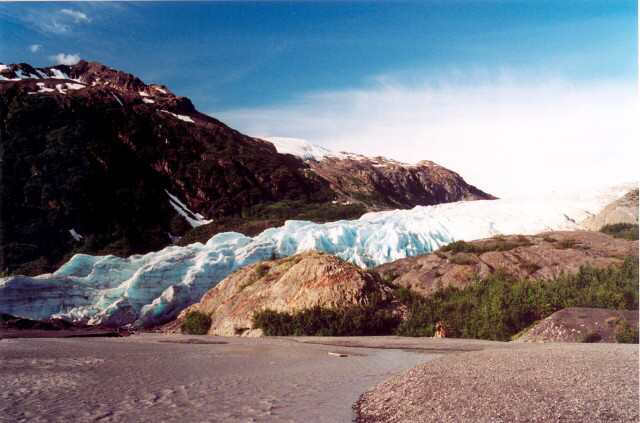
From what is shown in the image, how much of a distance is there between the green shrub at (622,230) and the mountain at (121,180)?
34.0 meters

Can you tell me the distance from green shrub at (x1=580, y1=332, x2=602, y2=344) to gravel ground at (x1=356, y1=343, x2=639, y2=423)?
5307 mm

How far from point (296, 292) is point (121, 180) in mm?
45362

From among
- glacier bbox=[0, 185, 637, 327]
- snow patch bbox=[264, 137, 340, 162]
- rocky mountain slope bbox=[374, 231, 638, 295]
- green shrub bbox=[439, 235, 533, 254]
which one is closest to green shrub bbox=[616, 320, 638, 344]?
rocky mountain slope bbox=[374, 231, 638, 295]

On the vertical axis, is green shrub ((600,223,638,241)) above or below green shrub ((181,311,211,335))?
above

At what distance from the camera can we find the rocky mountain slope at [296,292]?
926 inches

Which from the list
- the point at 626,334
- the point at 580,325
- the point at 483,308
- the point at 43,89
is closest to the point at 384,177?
the point at 43,89

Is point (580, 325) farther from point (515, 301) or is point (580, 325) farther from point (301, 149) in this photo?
point (301, 149)

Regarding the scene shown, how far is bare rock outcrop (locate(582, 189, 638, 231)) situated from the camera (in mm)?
29500

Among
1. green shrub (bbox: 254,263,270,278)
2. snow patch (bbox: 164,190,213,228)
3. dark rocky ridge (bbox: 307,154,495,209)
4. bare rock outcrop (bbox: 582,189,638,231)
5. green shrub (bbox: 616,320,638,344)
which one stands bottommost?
green shrub (bbox: 616,320,638,344)

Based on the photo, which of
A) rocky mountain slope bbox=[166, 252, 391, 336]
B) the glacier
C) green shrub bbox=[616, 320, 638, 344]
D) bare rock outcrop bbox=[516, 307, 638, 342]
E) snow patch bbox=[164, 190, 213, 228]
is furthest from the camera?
snow patch bbox=[164, 190, 213, 228]

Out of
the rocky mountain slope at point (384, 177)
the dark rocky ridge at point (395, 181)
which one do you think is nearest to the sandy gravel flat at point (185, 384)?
the rocky mountain slope at point (384, 177)

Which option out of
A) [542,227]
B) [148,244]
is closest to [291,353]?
[542,227]

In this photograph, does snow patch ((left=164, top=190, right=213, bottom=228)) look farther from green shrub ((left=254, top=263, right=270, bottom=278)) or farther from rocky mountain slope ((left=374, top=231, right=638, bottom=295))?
rocky mountain slope ((left=374, top=231, right=638, bottom=295))

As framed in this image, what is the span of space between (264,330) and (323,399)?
52.3 ft
